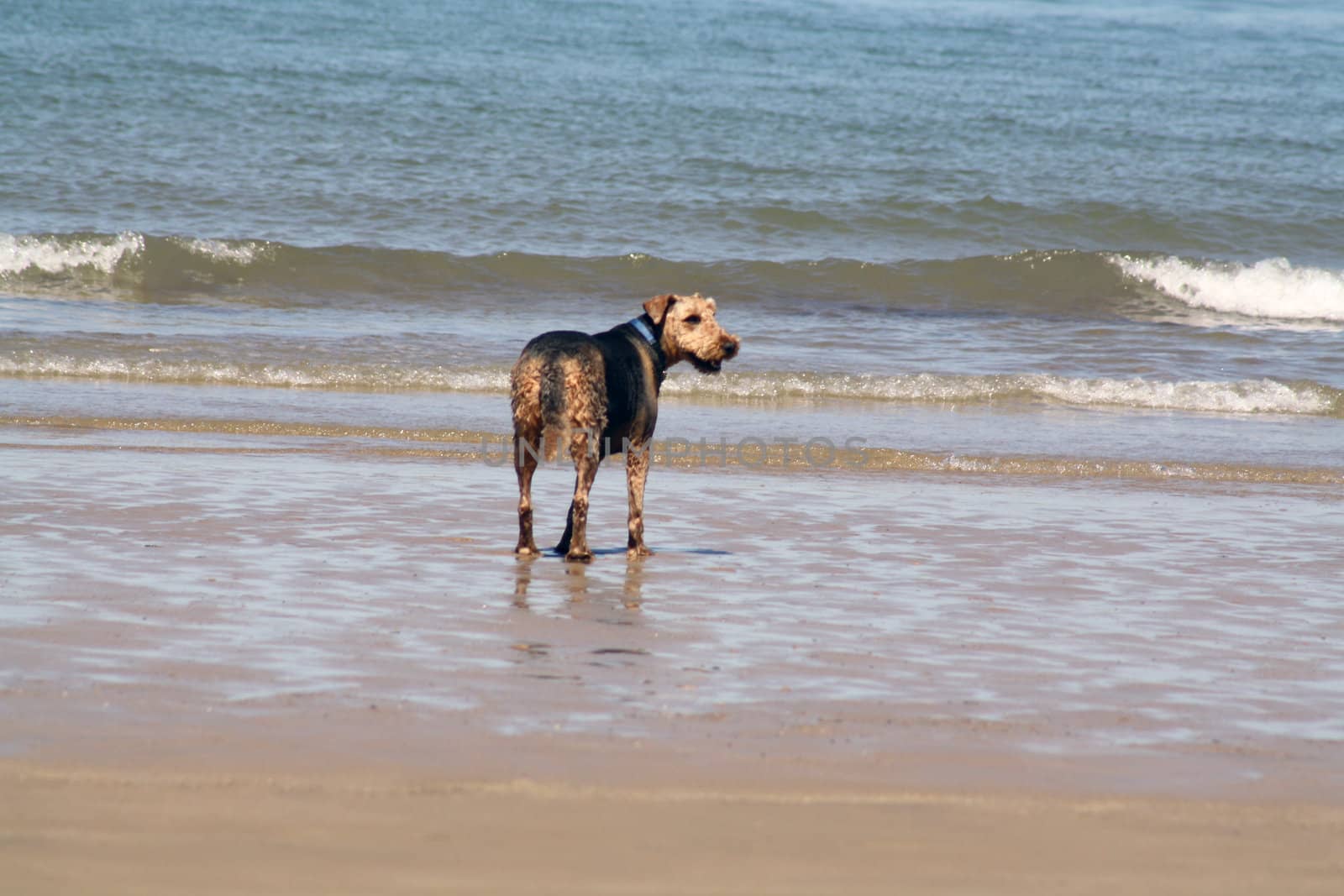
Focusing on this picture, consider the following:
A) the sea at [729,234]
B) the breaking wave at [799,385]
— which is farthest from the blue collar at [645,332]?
the breaking wave at [799,385]

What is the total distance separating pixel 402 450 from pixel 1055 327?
34.6 feet

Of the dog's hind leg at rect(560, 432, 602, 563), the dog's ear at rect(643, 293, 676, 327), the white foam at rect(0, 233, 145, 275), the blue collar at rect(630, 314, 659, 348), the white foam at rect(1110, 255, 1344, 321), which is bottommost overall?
the dog's hind leg at rect(560, 432, 602, 563)

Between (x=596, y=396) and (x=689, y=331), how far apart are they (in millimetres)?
Result: 835

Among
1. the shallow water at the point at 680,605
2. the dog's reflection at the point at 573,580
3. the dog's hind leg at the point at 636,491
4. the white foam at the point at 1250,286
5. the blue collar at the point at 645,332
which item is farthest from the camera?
the white foam at the point at 1250,286

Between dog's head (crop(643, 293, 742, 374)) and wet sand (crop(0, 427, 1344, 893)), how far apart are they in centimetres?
101

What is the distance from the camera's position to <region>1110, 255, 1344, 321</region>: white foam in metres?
20.4

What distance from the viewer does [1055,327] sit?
18234mm

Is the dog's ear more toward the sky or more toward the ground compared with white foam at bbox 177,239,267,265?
more toward the ground

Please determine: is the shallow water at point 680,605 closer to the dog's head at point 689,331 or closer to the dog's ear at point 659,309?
the dog's head at point 689,331

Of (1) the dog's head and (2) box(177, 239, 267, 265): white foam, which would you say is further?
(2) box(177, 239, 267, 265): white foam

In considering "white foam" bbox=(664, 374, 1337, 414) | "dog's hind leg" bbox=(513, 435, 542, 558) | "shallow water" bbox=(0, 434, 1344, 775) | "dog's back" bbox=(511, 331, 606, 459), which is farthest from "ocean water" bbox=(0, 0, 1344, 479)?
"dog's back" bbox=(511, 331, 606, 459)

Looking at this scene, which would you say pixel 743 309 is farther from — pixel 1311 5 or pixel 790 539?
pixel 1311 5

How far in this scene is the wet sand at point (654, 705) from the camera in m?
3.33

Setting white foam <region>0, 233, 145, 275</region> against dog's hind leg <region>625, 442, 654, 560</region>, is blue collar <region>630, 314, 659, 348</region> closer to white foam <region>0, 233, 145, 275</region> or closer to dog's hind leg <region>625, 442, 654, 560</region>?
dog's hind leg <region>625, 442, 654, 560</region>
